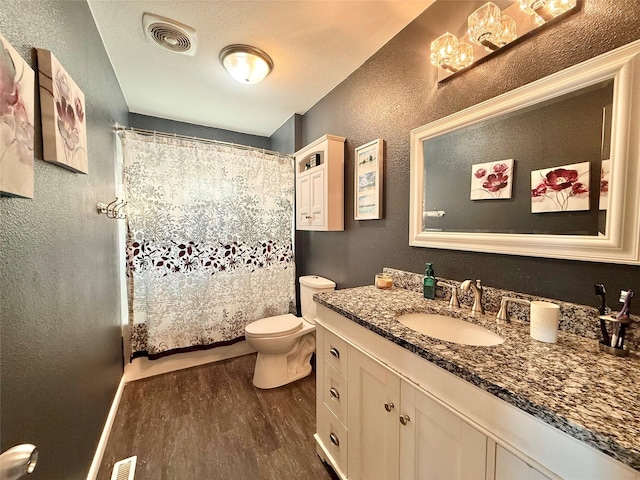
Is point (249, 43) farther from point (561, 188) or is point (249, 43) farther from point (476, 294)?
point (476, 294)

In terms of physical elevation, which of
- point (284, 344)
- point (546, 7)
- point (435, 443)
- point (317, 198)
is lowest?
point (284, 344)

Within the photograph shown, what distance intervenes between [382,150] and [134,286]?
2.13 metres

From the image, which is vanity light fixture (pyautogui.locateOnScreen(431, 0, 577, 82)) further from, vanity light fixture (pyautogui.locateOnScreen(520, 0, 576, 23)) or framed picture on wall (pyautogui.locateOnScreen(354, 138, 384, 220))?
framed picture on wall (pyautogui.locateOnScreen(354, 138, 384, 220))

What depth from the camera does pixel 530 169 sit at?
101cm

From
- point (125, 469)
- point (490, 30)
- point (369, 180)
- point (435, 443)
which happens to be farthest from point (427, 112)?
point (125, 469)

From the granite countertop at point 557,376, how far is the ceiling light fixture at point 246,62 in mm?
1809

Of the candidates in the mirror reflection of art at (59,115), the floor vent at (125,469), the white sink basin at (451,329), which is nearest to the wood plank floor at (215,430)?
the floor vent at (125,469)

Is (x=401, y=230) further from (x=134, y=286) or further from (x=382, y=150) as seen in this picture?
(x=134, y=286)

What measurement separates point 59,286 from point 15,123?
60 centimetres

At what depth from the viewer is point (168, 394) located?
195cm

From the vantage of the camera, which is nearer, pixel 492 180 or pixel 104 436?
pixel 492 180

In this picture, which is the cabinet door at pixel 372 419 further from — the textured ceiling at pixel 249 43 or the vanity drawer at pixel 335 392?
the textured ceiling at pixel 249 43

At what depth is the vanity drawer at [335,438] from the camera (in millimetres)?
1199

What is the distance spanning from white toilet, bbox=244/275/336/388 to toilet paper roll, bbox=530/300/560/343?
1445mm
